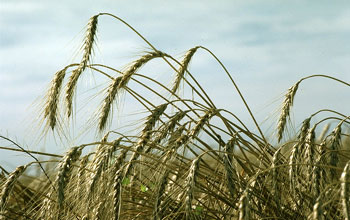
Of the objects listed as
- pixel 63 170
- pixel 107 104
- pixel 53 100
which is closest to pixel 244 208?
pixel 63 170

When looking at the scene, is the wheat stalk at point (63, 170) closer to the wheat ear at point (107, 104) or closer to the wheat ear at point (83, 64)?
the wheat ear at point (107, 104)

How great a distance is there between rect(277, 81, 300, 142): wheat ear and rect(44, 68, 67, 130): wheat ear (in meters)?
1.53

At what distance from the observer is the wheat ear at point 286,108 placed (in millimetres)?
3586

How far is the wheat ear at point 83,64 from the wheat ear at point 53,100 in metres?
0.07

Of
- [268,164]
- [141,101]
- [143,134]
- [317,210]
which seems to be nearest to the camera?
[317,210]

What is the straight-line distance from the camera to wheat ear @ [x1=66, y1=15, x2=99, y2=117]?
3.54 metres

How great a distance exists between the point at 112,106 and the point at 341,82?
1678mm

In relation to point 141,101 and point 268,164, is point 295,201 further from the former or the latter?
point 141,101

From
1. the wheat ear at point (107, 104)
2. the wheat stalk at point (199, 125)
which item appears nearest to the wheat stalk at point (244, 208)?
the wheat stalk at point (199, 125)

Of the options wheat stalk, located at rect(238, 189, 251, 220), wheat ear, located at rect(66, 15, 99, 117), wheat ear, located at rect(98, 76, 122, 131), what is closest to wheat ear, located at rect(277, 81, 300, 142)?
wheat ear, located at rect(98, 76, 122, 131)

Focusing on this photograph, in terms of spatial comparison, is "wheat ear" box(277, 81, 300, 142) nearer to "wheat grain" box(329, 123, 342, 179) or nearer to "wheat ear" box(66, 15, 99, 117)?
"wheat grain" box(329, 123, 342, 179)

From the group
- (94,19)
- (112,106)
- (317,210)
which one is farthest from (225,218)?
(94,19)

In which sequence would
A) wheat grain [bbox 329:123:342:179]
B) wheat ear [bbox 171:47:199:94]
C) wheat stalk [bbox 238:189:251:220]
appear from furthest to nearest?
wheat ear [bbox 171:47:199:94]
wheat grain [bbox 329:123:342:179]
wheat stalk [bbox 238:189:251:220]

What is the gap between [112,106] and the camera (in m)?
3.21
